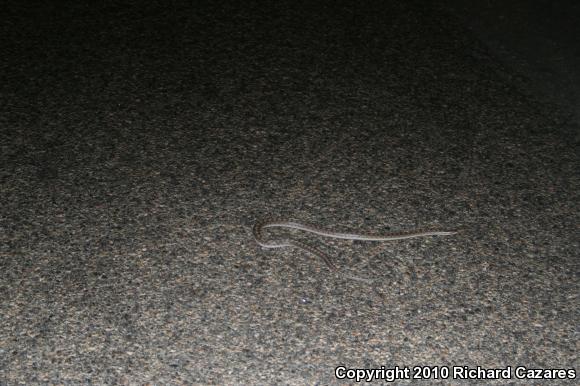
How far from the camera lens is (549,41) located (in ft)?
24.1

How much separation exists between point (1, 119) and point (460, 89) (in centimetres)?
331

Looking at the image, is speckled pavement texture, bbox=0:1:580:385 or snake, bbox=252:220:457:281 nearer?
speckled pavement texture, bbox=0:1:580:385

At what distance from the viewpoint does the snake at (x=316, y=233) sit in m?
4.45

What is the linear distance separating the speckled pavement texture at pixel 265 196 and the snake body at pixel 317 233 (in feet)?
0.14

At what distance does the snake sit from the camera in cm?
445

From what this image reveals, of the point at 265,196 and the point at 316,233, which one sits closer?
the point at 316,233

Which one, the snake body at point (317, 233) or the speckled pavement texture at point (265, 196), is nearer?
the speckled pavement texture at point (265, 196)

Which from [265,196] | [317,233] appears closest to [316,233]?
[317,233]

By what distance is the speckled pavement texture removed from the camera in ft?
12.5

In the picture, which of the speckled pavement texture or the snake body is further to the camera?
the snake body

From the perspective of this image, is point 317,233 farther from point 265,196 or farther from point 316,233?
point 265,196

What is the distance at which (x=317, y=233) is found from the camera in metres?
4.61

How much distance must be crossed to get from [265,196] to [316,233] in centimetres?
47

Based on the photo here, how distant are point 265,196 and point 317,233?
0.48 metres
